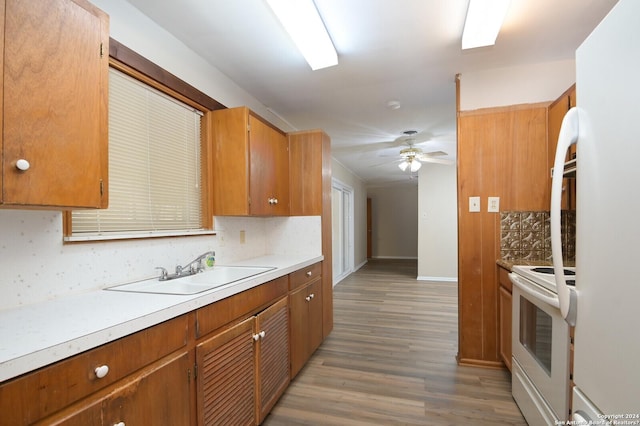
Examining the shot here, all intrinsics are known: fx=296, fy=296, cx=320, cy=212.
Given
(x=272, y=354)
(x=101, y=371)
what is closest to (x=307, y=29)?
(x=101, y=371)

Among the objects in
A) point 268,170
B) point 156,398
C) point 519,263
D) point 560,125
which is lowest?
point 156,398

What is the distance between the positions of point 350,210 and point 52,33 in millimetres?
6043

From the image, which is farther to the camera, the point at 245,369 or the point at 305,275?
the point at 305,275

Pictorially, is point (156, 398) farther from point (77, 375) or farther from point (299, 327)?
point (299, 327)

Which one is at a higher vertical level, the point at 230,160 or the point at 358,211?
the point at 230,160

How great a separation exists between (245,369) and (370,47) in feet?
7.14

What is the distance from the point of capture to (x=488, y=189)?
2.42 m

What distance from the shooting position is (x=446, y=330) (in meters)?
3.22

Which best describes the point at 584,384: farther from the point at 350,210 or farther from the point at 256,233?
the point at 350,210

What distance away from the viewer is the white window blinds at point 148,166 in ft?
5.12

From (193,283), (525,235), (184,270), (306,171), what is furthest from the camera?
(306,171)

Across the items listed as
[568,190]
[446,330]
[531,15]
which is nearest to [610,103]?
[531,15]

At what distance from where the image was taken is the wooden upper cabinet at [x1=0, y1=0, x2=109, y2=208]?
2.97ft

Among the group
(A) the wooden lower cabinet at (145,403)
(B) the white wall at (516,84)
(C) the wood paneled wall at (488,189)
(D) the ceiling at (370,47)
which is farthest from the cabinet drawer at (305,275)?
(B) the white wall at (516,84)
